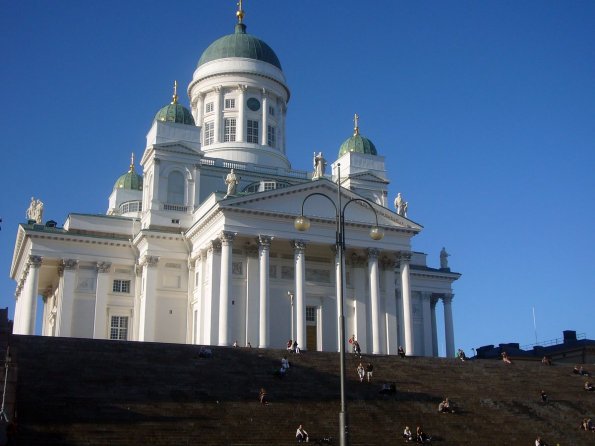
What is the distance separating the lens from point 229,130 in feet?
204

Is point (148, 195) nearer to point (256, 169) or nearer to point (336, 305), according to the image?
point (256, 169)

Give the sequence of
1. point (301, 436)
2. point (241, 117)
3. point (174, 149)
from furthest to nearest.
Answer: point (241, 117) → point (174, 149) → point (301, 436)

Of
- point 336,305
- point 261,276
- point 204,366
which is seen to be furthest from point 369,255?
point 204,366

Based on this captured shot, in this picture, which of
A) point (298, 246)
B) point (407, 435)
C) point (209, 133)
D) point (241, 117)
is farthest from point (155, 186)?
point (407, 435)

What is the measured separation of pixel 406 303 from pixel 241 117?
20532 millimetres

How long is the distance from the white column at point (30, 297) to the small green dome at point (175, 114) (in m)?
13.0

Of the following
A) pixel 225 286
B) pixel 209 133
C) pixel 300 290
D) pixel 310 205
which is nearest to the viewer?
pixel 225 286

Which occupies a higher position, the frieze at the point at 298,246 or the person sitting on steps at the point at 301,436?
the frieze at the point at 298,246

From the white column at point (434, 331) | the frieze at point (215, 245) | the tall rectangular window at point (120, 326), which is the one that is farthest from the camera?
the white column at point (434, 331)

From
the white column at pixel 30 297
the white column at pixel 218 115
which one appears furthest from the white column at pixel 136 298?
the white column at pixel 218 115

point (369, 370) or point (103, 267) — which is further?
point (103, 267)

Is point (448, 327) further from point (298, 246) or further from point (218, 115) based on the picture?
point (218, 115)

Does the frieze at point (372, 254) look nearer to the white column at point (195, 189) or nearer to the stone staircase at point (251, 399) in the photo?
the stone staircase at point (251, 399)

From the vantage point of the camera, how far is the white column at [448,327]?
6250 cm
